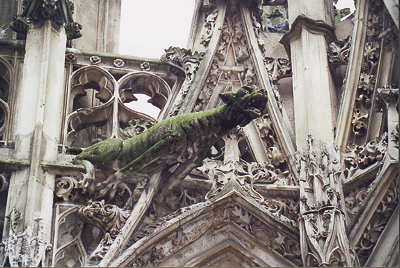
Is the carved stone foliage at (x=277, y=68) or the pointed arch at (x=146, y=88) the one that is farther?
the carved stone foliage at (x=277, y=68)

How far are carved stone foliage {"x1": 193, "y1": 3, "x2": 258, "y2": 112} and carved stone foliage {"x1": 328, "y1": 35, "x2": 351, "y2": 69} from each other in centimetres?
84

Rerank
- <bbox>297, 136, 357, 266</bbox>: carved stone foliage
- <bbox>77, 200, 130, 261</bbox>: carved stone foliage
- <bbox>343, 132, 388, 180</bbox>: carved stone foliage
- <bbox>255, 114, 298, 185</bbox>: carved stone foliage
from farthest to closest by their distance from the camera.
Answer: <bbox>255, 114, 298, 185</bbox>: carved stone foliage, <bbox>343, 132, 388, 180</bbox>: carved stone foliage, <bbox>77, 200, 130, 261</bbox>: carved stone foliage, <bbox>297, 136, 357, 266</bbox>: carved stone foliage

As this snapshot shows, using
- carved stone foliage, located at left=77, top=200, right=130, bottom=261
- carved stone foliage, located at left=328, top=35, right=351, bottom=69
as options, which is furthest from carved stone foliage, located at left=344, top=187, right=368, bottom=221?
carved stone foliage, located at left=77, top=200, right=130, bottom=261

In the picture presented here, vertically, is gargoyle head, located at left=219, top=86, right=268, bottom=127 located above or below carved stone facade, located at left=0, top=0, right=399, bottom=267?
above

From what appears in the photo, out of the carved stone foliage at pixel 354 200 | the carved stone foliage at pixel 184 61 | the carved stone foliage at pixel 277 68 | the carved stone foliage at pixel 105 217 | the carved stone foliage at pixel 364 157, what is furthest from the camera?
the carved stone foliage at pixel 277 68

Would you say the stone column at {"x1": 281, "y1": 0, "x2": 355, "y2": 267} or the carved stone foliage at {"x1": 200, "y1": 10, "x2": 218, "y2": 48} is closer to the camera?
the stone column at {"x1": 281, "y1": 0, "x2": 355, "y2": 267}

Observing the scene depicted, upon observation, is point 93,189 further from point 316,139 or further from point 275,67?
point 275,67

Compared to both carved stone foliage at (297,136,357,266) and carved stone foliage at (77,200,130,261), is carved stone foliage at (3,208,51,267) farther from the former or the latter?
carved stone foliage at (297,136,357,266)

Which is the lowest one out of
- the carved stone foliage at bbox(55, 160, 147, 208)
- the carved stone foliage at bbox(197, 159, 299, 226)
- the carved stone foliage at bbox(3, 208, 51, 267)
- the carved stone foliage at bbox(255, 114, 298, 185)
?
the carved stone foliage at bbox(3, 208, 51, 267)

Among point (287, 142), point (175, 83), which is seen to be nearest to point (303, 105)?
point (287, 142)

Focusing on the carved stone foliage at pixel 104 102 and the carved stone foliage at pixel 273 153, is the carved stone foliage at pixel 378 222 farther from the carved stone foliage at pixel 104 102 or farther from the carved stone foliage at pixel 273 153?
the carved stone foliage at pixel 104 102

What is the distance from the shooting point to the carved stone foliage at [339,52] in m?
14.7

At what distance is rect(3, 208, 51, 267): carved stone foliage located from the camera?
12.4 meters

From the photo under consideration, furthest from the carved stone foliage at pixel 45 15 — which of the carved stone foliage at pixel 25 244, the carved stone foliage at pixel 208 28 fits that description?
the carved stone foliage at pixel 25 244
